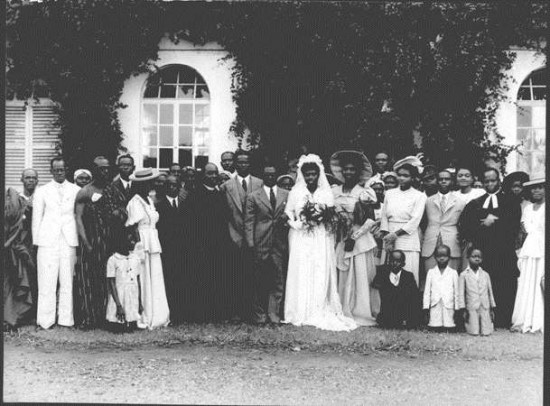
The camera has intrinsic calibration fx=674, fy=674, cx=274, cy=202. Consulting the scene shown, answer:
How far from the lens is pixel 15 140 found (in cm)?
1378

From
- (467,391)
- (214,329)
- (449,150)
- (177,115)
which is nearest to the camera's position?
(467,391)

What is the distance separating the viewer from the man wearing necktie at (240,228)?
8.70 metres

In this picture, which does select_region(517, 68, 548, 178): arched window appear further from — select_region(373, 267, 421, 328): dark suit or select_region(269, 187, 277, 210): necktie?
select_region(269, 187, 277, 210): necktie

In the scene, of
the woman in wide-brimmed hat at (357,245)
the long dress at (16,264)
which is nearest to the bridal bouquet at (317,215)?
the woman in wide-brimmed hat at (357,245)

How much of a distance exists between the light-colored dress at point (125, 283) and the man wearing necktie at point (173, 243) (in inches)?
24.8

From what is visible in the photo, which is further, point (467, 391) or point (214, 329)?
point (214, 329)

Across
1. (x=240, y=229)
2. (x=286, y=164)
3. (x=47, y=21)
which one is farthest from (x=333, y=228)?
(x=47, y=21)

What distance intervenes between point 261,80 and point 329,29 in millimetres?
1615

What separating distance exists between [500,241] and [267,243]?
3.08m

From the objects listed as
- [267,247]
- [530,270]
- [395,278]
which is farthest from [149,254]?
[530,270]

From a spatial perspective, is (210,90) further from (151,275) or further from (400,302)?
(400,302)

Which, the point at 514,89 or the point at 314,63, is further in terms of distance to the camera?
the point at 514,89

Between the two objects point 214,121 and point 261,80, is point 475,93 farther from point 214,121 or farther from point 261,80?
Result: point 214,121

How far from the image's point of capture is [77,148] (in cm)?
1309
